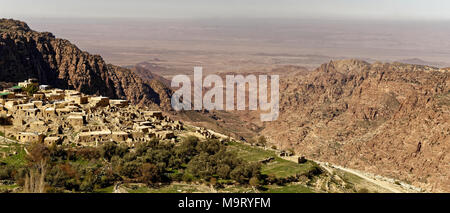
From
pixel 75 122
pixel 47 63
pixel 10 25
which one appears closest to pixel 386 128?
pixel 75 122

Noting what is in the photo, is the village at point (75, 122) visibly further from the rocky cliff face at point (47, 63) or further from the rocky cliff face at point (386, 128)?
the rocky cliff face at point (386, 128)

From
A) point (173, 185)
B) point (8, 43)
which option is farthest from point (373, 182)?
point (8, 43)

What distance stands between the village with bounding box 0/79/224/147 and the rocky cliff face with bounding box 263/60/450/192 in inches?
2243

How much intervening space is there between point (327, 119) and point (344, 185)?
10403 cm

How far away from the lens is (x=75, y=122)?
57594mm

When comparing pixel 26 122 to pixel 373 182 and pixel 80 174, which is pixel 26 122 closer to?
pixel 80 174

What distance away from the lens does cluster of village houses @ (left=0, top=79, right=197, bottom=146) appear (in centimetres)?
5353

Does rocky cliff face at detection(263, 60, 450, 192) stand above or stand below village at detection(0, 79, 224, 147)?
below

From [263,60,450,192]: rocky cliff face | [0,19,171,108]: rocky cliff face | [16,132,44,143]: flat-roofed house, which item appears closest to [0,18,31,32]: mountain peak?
[0,19,171,108]: rocky cliff face

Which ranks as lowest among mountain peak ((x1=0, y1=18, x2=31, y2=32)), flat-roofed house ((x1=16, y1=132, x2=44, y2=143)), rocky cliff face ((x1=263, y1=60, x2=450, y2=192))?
rocky cliff face ((x1=263, y1=60, x2=450, y2=192))

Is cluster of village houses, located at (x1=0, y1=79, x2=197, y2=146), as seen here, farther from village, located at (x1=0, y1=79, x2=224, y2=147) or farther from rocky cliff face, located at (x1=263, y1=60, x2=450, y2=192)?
rocky cliff face, located at (x1=263, y1=60, x2=450, y2=192)

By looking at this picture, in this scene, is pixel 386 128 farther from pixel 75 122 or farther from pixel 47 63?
pixel 47 63

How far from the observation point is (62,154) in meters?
48.2

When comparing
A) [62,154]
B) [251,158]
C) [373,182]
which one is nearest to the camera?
[62,154]
